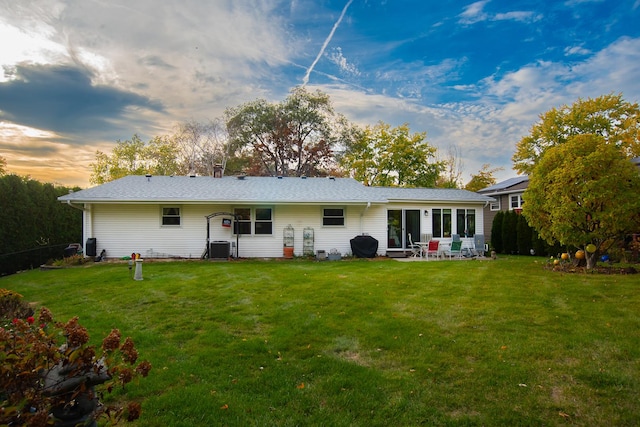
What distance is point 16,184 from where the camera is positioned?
1307 centimetres

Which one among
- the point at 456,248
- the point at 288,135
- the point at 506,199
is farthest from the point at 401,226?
the point at 288,135

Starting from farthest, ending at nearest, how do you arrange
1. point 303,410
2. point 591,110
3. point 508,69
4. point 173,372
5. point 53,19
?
point 591,110
point 508,69
point 53,19
point 173,372
point 303,410

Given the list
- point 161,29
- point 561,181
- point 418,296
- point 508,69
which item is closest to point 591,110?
point 508,69

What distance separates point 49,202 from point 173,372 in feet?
47.8

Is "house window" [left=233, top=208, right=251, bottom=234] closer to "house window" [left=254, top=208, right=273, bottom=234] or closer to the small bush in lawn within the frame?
"house window" [left=254, top=208, right=273, bottom=234]

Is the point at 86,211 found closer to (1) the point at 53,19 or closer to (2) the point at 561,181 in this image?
(1) the point at 53,19

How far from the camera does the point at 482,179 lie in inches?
1463

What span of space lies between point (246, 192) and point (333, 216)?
3.95m

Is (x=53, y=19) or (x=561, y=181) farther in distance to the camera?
(x=561, y=181)

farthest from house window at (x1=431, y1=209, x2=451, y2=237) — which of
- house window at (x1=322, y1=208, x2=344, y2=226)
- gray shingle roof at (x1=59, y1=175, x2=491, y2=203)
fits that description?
house window at (x1=322, y1=208, x2=344, y2=226)

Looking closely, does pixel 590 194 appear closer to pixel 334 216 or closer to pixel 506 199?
pixel 334 216

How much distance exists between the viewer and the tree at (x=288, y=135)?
102 ft

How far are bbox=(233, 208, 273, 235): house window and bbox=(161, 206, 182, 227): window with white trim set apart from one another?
2.31 m

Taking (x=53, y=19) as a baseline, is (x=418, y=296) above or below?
below
